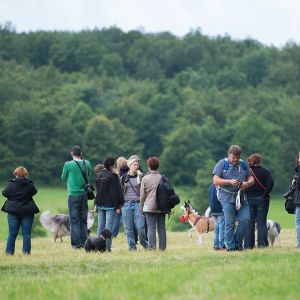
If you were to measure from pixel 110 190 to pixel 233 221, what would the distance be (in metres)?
2.79

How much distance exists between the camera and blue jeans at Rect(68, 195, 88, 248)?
68.1 ft

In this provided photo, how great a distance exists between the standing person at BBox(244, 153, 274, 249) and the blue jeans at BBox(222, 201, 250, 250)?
38.7 inches

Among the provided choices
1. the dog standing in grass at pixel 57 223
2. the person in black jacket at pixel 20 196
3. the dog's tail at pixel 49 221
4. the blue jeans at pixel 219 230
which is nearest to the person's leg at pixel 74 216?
the person in black jacket at pixel 20 196

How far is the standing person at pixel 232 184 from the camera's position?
720 inches

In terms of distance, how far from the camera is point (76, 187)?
20641 millimetres

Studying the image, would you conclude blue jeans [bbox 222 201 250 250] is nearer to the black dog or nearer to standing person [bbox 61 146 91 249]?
the black dog

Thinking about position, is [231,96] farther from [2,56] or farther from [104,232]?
[104,232]

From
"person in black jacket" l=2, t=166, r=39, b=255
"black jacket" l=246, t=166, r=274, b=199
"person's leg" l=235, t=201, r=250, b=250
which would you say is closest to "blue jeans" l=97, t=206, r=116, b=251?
"person in black jacket" l=2, t=166, r=39, b=255

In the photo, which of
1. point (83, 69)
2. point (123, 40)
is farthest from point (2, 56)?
point (123, 40)

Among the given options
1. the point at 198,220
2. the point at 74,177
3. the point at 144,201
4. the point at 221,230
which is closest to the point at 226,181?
the point at 144,201

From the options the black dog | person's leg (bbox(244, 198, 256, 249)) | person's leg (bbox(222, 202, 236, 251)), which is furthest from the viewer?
person's leg (bbox(244, 198, 256, 249))

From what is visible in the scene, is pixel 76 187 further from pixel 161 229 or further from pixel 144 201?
pixel 161 229

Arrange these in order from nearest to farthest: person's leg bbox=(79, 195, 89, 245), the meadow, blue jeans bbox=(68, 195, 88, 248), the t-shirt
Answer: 1. the meadow
2. the t-shirt
3. blue jeans bbox=(68, 195, 88, 248)
4. person's leg bbox=(79, 195, 89, 245)

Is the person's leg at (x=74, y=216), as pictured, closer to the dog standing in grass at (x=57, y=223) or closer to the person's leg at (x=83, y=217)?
the person's leg at (x=83, y=217)
